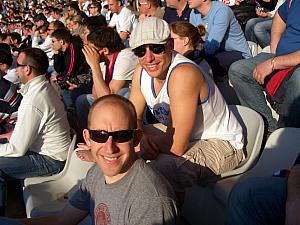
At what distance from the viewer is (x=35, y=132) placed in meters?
3.17

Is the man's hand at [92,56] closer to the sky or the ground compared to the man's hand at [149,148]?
closer to the sky

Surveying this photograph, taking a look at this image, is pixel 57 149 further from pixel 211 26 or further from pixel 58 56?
pixel 58 56

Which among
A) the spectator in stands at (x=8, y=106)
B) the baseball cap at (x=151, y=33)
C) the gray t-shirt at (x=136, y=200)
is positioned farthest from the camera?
the spectator in stands at (x=8, y=106)

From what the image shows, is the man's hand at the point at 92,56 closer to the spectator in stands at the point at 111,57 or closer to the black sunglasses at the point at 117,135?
the spectator in stands at the point at 111,57

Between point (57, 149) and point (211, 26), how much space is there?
82.6 inches

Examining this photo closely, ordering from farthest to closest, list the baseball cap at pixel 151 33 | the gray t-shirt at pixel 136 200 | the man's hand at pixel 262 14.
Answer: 1. the man's hand at pixel 262 14
2. the baseball cap at pixel 151 33
3. the gray t-shirt at pixel 136 200

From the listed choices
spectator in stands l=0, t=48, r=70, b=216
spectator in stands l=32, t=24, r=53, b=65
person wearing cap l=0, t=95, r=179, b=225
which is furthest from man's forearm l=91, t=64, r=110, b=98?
spectator in stands l=32, t=24, r=53, b=65

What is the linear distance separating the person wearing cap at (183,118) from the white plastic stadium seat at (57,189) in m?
0.66

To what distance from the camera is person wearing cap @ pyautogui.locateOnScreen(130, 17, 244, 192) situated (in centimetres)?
238

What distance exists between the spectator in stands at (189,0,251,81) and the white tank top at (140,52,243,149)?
1.69 m

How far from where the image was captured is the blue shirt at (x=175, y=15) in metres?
5.48

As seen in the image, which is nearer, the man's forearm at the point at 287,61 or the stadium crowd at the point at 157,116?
the stadium crowd at the point at 157,116

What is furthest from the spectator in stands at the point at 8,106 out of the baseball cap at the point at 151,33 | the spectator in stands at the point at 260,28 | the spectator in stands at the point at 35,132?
the spectator in stands at the point at 260,28

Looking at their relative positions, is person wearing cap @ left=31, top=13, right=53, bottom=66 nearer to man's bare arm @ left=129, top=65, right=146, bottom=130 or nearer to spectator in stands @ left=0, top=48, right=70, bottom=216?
spectator in stands @ left=0, top=48, right=70, bottom=216
